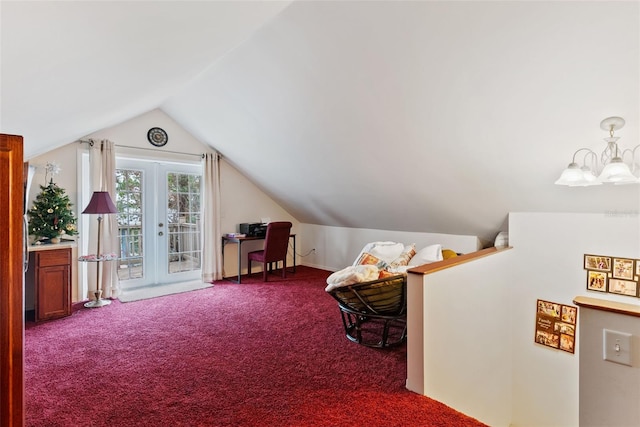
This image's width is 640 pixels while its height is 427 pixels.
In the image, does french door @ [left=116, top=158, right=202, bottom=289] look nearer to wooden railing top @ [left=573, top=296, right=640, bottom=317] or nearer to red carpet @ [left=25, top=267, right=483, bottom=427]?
red carpet @ [left=25, top=267, right=483, bottom=427]

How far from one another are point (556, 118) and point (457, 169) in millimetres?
991

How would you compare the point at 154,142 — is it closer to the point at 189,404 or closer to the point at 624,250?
the point at 189,404

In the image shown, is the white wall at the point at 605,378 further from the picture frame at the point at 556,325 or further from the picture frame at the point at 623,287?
the picture frame at the point at 556,325

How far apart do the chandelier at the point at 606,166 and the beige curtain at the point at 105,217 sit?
490 centimetres

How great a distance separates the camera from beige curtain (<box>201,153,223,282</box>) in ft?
17.3

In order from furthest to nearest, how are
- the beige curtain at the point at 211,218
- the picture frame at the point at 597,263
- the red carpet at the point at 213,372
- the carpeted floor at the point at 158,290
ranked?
1. the beige curtain at the point at 211,218
2. the carpeted floor at the point at 158,290
3. the picture frame at the point at 597,263
4. the red carpet at the point at 213,372

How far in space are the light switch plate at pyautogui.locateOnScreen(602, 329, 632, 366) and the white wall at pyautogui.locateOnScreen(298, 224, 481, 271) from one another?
3111 mm

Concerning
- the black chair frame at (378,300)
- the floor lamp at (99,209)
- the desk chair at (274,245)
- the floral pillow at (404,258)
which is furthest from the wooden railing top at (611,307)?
the floor lamp at (99,209)

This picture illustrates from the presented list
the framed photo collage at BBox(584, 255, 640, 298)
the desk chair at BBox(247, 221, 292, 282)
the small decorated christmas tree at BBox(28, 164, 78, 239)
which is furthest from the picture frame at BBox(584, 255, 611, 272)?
the small decorated christmas tree at BBox(28, 164, 78, 239)

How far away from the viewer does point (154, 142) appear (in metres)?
4.80

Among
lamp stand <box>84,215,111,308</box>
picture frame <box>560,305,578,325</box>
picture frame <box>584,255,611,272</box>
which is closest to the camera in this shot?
picture frame <box>584,255,611,272</box>

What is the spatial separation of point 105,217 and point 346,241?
3.69 meters

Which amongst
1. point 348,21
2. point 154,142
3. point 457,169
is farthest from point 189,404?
point 154,142

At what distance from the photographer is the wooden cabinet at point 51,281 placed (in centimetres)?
346
